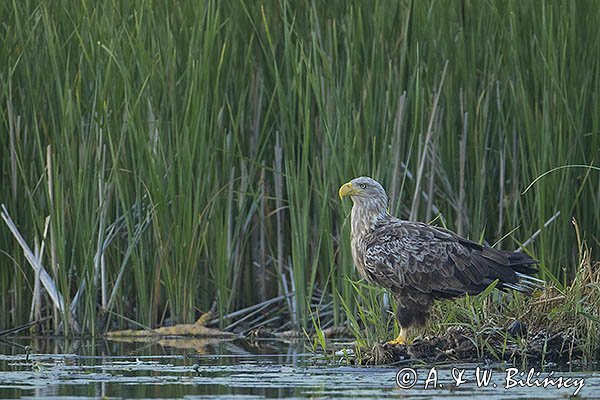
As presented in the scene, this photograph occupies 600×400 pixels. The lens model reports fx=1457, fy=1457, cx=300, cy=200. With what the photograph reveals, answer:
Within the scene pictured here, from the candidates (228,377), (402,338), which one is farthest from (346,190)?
(228,377)

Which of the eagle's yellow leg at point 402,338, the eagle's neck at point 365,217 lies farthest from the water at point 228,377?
the eagle's neck at point 365,217

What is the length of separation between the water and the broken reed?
1023mm

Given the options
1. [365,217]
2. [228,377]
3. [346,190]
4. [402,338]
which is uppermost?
[346,190]

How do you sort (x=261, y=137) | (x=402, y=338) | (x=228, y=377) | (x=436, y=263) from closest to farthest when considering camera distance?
1. (x=228, y=377)
2. (x=402, y=338)
3. (x=436, y=263)
4. (x=261, y=137)

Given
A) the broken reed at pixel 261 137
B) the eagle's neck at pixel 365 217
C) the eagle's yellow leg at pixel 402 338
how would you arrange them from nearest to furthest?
the eagle's yellow leg at pixel 402 338 → the eagle's neck at pixel 365 217 → the broken reed at pixel 261 137

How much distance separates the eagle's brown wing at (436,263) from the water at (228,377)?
67cm

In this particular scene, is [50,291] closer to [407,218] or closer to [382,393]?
[407,218]

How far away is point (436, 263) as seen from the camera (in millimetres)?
8258

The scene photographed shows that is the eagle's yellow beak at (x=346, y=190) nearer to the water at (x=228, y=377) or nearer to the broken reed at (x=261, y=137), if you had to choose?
the broken reed at (x=261, y=137)

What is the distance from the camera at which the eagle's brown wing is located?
8.10m

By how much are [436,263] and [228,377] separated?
173 cm

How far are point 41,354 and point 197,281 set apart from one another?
1.68m

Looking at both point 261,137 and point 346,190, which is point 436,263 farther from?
point 261,137

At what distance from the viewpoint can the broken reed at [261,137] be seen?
935 centimetres
